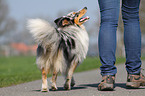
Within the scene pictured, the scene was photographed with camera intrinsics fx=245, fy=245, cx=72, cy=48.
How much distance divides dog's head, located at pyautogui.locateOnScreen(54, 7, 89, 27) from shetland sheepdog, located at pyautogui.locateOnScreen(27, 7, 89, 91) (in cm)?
16

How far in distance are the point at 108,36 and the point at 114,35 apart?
0.10 metres

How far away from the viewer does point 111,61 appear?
3.29 metres

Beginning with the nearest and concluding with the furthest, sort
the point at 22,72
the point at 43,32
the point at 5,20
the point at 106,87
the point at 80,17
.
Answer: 1. the point at 106,87
2. the point at 43,32
3. the point at 80,17
4. the point at 22,72
5. the point at 5,20

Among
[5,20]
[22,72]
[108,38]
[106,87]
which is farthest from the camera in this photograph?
[5,20]

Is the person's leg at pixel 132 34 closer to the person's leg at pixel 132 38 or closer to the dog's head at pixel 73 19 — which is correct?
the person's leg at pixel 132 38

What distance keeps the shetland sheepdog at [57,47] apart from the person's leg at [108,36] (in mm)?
470

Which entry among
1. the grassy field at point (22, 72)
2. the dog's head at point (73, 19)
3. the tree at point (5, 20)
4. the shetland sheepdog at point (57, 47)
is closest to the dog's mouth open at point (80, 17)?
the dog's head at point (73, 19)

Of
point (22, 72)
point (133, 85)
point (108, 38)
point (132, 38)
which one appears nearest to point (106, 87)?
point (133, 85)

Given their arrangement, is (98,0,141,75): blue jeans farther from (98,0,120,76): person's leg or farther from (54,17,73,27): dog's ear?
(54,17,73,27): dog's ear

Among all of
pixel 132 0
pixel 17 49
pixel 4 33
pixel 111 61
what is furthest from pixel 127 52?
pixel 17 49

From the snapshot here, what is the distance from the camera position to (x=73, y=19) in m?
4.12

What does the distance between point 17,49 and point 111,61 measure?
261 ft

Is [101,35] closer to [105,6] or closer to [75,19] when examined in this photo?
[105,6]

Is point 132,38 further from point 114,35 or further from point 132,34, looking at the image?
point 114,35
